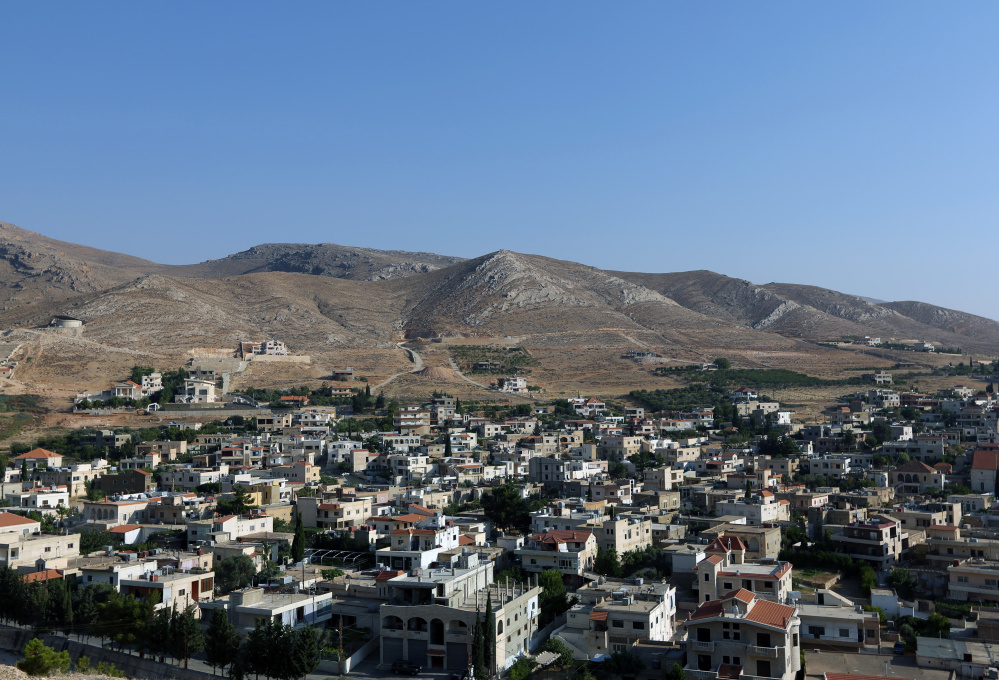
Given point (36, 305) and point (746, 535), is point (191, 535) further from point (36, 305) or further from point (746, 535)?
point (36, 305)

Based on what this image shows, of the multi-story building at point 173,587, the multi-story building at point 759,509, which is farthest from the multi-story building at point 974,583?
the multi-story building at point 173,587

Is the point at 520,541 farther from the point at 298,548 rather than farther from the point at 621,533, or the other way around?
the point at 298,548

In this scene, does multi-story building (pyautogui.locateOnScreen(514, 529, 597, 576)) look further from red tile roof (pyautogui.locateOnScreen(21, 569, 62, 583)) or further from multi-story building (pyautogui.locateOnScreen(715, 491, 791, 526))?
red tile roof (pyautogui.locateOnScreen(21, 569, 62, 583))

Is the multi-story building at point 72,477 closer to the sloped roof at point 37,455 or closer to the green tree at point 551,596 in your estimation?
the sloped roof at point 37,455

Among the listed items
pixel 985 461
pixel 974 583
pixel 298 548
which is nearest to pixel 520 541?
pixel 298 548

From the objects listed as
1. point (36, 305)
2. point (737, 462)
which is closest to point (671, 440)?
point (737, 462)

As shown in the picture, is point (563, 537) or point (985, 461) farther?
point (985, 461)

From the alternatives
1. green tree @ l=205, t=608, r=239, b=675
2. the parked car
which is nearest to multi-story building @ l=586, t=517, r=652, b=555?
the parked car
